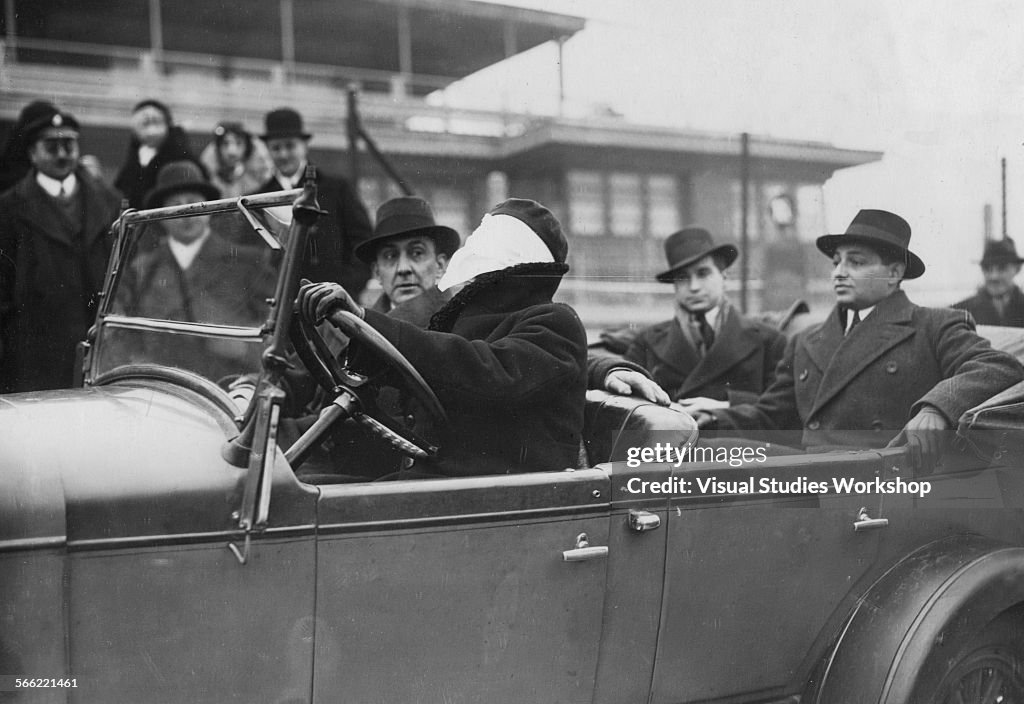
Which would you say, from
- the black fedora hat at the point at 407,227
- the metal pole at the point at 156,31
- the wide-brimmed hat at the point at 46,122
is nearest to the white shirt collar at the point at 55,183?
the wide-brimmed hat at the point at 46,122

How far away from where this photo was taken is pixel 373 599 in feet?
6.20

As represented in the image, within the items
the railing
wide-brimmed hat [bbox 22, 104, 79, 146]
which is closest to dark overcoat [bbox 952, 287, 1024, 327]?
wide-brimmed hat [bbox 22, 104, 79, 146]

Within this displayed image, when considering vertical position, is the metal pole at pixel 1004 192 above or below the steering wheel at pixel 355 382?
above

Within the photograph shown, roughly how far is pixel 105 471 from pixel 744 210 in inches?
136

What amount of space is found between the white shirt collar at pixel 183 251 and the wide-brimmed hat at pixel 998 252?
8.01ft

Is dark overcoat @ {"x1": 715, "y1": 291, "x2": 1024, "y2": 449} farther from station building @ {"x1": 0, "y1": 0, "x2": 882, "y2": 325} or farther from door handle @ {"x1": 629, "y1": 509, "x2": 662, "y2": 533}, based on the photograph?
door handle @ {"x1": 629, "y1": 509, "x2": 662, "y2": 533}

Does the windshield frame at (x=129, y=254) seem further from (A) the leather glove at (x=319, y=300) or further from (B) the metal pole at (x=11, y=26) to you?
(B) the metal pole at (x=11, y=26)

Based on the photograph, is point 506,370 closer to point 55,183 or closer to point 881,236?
point 881,236

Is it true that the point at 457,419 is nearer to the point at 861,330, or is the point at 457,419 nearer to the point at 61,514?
the point at 61,514

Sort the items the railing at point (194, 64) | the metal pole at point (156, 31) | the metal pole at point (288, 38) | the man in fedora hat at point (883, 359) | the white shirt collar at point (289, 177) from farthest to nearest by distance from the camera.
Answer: the metal pole at point (288, 38) < the railing at point (194, 64) < the metal pole at point (156, 31) < the white shirt collar at point (289, 177) < the man in fedora hat at point (883, 359)

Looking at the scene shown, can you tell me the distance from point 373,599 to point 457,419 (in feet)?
1.69

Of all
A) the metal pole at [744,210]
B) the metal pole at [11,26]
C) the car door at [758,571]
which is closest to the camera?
the car door at [758,571]

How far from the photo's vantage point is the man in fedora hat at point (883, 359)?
2.61 m

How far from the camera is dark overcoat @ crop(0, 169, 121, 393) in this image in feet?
12.0
